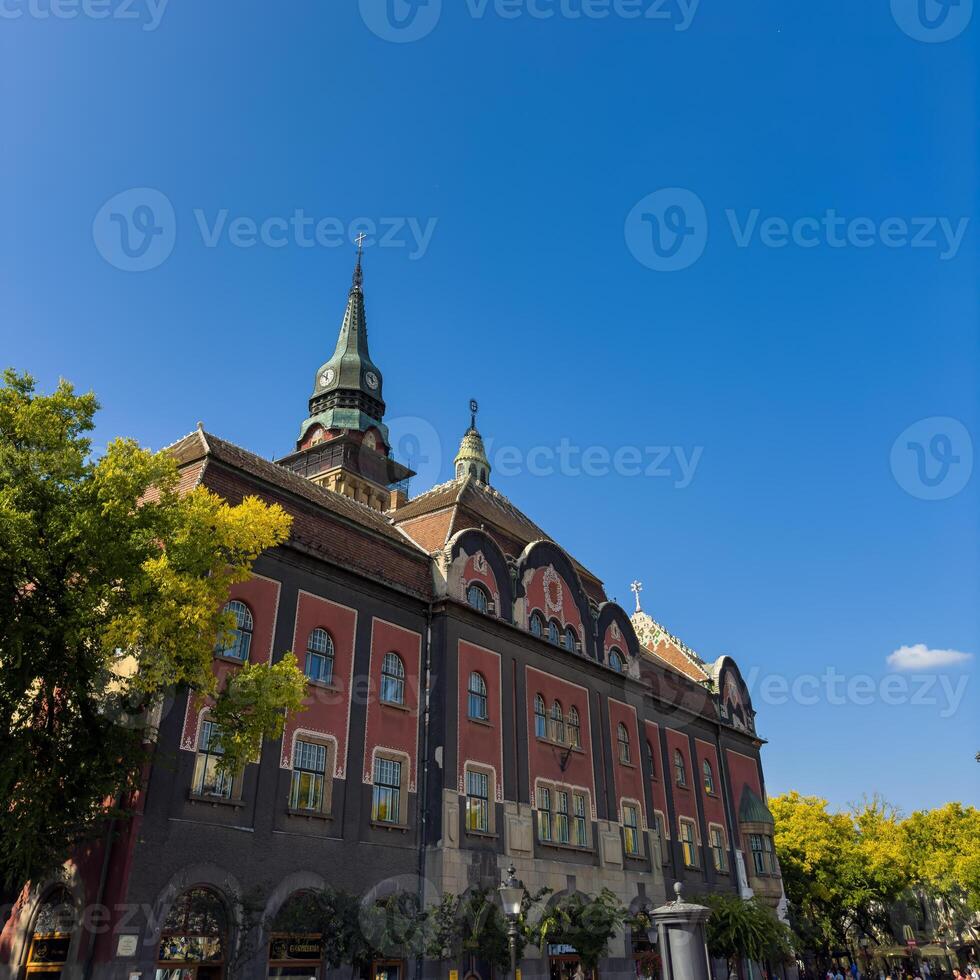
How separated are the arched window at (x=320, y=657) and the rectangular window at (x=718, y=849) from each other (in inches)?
971

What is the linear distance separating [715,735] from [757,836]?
5.50m

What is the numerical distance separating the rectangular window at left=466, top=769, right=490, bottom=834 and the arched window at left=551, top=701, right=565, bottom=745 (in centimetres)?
473

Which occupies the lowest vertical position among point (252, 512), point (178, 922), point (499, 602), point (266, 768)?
point (178, 922)

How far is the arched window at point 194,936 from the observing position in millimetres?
20156

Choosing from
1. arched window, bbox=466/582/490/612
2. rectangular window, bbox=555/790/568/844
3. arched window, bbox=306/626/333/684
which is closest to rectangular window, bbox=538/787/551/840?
rectangular window, bbox=555/790/568/844

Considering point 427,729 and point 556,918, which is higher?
point 427,729

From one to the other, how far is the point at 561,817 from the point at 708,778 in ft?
48.7

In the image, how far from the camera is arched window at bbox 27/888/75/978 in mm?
19750

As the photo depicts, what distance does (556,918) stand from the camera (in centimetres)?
2897

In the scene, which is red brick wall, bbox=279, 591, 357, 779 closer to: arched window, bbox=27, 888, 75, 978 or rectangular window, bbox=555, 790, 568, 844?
arched window, bbox=27, 888, 75, 978

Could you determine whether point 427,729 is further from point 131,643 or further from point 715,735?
point 715,735

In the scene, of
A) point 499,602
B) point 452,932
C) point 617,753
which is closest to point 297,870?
point 452,932

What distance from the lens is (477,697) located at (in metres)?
31.2

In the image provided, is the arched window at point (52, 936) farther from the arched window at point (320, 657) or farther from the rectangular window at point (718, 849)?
the rectangular window at point (718, 849)
